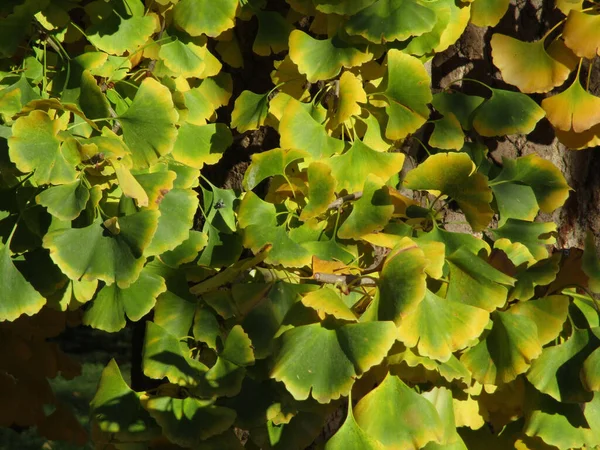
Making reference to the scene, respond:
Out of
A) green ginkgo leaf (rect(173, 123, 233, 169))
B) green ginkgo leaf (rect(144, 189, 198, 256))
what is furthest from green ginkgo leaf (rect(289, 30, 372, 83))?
green ginkgo leaf (rect(144, 189, 198, 256))

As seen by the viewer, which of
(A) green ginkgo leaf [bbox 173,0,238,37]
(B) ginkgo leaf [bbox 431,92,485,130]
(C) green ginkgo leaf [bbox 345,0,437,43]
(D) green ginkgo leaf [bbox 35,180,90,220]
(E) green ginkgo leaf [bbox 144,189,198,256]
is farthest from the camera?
(B) ginkgo leaf [bbox 431,92,485,130]

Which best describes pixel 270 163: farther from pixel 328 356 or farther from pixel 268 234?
pixel 328 356

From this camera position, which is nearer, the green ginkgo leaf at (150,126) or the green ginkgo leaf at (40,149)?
the green ginkgo leaf at (40,149)

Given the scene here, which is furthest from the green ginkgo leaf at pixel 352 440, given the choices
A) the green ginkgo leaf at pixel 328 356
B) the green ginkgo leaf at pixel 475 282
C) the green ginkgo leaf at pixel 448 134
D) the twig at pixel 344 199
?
the green ginkgo leaf at pixel 448 134

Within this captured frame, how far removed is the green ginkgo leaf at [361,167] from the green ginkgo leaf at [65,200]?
48 cm

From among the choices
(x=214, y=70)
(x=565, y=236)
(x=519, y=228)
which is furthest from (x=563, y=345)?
(x=214, y=70)

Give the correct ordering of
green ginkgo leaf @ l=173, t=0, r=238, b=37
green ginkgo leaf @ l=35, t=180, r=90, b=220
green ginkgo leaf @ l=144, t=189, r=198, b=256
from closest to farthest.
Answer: green ginkgo leaf @ l=35, t=180, r=90, b=220
green ginkgo leaf @ l=144, t=189, r=198, b=256
green ginkgo leaf @ l=173, t=0, r=238, b=37

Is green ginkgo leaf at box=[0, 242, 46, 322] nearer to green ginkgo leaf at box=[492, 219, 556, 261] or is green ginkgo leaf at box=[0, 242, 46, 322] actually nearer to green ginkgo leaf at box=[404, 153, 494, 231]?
green ginkgo leaf at box=[404, 153, 494, 231]

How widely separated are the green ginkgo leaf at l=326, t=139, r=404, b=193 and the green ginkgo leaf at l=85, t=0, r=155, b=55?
1.42ft

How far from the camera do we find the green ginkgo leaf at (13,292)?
130 cm

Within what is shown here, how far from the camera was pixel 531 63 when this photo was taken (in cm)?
155

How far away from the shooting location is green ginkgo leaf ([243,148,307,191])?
55.9 inches

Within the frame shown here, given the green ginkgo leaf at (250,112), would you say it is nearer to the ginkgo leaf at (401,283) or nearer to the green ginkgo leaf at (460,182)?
the green ginkgo leaf at (460,182)

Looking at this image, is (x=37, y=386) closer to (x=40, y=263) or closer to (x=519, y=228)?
(x=40, y=263)
